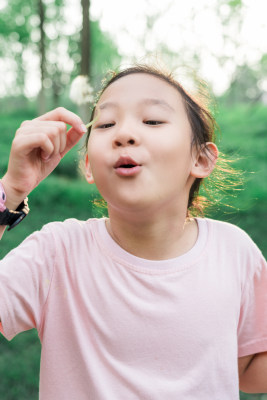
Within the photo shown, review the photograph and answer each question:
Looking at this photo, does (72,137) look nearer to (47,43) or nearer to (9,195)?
(9,195)

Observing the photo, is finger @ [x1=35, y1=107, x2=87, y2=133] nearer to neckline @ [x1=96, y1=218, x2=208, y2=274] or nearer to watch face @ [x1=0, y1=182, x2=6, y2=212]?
watch face @ [x1=0, y1=182, x2=6, y2=212]

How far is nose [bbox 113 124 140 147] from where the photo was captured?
1.32 metres

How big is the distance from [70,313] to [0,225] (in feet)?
1.09

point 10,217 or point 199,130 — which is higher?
point 199,130

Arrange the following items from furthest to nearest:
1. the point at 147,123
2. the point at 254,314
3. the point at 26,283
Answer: the point at 254,314, the point at 147,123, the point at 26,283

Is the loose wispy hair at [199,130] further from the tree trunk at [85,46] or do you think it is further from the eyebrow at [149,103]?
the tree trunk at [85,46]

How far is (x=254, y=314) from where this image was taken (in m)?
1.55

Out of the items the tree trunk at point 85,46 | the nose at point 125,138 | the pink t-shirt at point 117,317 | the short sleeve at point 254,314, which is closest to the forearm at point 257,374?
the short sleeve at point 254,314

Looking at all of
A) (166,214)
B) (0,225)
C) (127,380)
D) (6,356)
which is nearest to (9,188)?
(0,225)

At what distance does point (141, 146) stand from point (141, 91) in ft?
0.74

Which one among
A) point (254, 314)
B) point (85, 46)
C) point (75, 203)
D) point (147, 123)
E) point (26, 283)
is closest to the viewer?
point (26, 283)

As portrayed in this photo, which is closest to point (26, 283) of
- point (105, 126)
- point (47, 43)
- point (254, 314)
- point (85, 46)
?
point (105, 126)

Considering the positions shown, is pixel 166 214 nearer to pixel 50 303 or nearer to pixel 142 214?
pixel 142 214

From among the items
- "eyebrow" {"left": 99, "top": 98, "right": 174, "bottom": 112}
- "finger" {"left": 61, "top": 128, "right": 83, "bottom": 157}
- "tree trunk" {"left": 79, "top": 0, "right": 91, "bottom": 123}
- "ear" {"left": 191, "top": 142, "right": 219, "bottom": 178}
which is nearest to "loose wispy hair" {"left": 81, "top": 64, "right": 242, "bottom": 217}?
"ear" {"left": 191, "top": 142, "right": 219, "bottom": 178}
